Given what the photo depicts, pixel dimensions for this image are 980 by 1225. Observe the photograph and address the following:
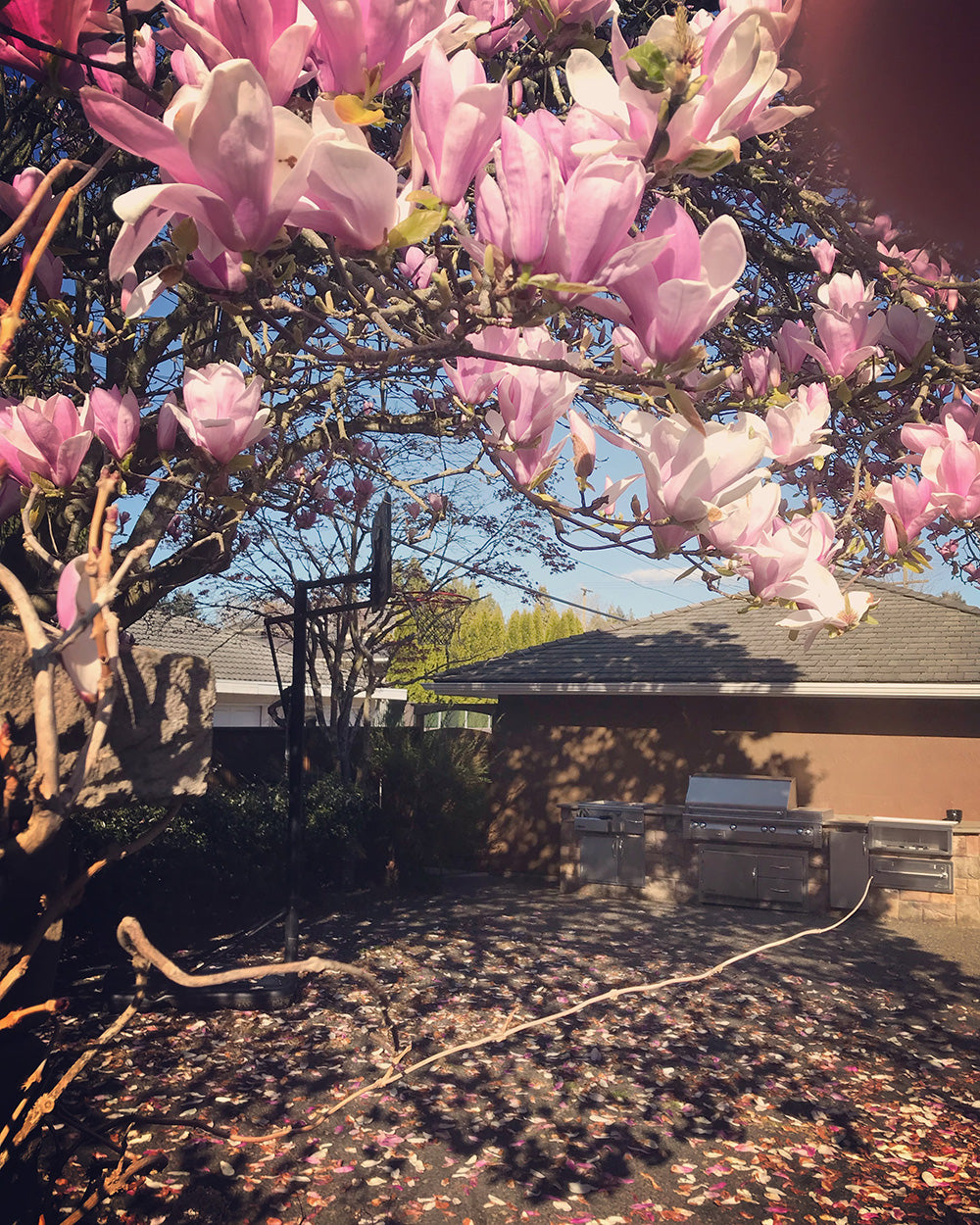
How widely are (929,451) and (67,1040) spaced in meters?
6.14

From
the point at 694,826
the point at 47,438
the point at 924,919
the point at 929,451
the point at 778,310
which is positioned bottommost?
the point at 924,919

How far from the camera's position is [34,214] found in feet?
4.55

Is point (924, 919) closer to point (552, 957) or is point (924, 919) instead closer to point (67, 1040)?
point (552, 957)

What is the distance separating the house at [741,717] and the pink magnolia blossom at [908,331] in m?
9.35

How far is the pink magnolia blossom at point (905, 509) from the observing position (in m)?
2.39

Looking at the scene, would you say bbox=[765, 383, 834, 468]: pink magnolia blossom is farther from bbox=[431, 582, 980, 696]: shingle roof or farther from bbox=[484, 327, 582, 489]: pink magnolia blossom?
bbox=[431, 582, 980, 696]: shingle roof

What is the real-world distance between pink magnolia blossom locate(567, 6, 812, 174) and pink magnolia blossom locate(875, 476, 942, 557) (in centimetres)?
139

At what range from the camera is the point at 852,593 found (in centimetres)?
215

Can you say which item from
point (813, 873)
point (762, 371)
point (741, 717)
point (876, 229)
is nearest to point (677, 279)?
point (762, 371)

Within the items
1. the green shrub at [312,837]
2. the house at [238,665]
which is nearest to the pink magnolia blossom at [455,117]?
the green shrub at [312,837]

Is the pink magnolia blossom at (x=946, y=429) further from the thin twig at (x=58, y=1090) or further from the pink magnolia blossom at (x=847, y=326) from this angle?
the thin twig at (x=58, y=1090)

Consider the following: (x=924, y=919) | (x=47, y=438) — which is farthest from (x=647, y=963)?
(x=47, y=438)

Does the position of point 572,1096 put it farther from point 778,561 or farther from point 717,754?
point 717,754

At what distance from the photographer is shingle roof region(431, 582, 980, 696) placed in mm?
12750
